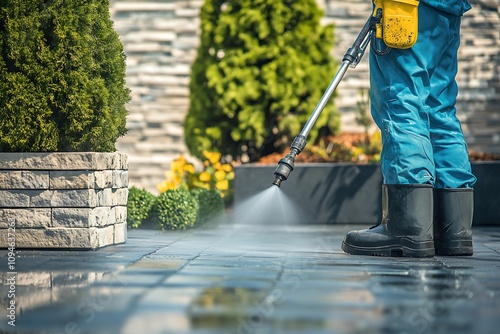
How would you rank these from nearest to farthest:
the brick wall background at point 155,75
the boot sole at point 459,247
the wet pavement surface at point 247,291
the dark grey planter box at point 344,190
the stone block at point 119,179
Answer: the wet pavement surface at point 247,291, the boot sole at point 459,247, the stone block at point 119,179, the dark grey planter box at point 344,190, the brick wall background at point 155,75

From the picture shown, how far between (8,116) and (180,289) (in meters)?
1.89

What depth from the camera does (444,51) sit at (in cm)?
436

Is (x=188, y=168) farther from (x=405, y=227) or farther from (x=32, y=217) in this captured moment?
(x=405, y=227)

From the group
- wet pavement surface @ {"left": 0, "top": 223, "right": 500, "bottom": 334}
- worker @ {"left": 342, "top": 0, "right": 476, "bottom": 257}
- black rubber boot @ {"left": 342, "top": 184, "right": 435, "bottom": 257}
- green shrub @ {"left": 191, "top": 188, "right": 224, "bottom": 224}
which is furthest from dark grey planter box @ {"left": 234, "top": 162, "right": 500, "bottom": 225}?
black rubber boot @ {"left": 342, "top": 184, "right": 435, "bottom": 257}

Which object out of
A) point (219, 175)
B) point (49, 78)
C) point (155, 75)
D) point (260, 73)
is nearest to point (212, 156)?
point (219, 175)

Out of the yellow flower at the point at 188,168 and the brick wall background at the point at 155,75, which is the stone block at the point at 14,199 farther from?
the brick wall background at the point at 155,75

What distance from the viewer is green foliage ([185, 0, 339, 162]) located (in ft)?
24.5

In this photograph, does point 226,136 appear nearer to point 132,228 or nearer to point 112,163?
point 132,228

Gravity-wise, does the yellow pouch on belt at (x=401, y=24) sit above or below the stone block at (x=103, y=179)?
above

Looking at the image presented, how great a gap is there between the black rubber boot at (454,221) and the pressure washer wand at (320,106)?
769mm

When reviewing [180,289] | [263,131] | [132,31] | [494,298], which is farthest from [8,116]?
[132,31]

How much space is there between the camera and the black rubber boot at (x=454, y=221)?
4.27 metres

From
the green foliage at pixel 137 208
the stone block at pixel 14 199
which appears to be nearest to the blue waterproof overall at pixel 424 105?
the stone block at pixel 14 199

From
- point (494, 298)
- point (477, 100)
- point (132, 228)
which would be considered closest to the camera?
point (494, 298)
